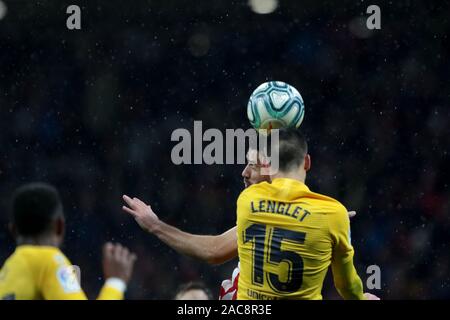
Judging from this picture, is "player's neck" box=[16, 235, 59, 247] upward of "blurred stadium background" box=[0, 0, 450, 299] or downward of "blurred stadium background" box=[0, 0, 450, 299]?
downward

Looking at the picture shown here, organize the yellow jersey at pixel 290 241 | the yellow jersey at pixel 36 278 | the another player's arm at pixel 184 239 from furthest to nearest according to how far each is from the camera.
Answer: the another player's arm at pixel 184 239 < the yellow jersey at pixel 290 241 < the yellow jersey at pixel 36 278

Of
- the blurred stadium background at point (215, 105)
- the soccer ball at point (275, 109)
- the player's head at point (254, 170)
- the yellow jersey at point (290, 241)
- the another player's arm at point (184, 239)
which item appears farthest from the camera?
the blurred stadium background at point (215, 105)

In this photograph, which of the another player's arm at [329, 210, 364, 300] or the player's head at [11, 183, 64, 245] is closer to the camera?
the player's head at [11, 183, 64, 245]

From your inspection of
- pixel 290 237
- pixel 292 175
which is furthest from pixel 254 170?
pixel 290 237

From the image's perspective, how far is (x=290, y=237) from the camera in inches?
167

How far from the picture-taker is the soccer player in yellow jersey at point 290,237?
14.0 ft

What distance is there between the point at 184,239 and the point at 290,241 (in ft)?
3.07

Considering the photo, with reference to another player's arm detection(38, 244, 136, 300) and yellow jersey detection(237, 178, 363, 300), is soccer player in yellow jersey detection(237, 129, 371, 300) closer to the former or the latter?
yellow jersey detection(237, 178, 363, 300)

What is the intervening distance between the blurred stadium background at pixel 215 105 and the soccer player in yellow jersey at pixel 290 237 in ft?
17.0

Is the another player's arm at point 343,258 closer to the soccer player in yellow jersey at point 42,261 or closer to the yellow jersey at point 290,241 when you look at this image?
the yellow jersey at point 290,241

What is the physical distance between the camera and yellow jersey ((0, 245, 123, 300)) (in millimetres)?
3619

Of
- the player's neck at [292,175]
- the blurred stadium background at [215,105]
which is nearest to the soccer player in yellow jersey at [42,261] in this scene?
the player's neck at [292,175]

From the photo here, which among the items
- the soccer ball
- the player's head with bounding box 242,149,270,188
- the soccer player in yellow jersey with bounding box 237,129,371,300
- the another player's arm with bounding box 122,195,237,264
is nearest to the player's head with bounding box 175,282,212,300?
the another player's arm with bounding box 122,195,237,264

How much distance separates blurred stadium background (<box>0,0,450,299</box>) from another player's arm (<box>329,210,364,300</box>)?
5.16m
